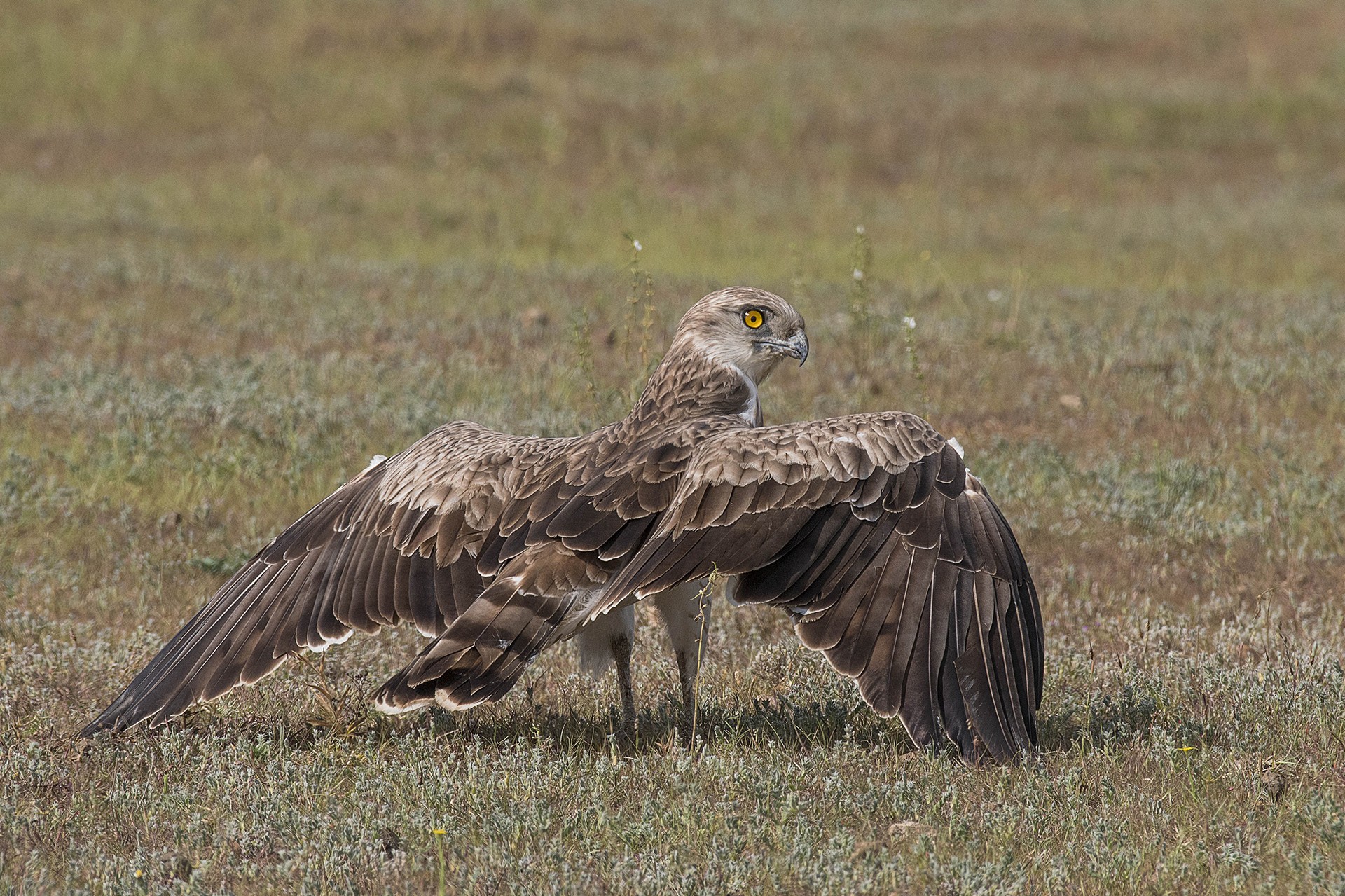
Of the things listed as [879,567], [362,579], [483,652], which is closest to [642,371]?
[362,579]

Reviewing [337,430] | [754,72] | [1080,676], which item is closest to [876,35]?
[754,72]

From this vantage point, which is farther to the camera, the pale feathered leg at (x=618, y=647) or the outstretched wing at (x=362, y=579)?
the pale feathered leg at (x=618, y=647)

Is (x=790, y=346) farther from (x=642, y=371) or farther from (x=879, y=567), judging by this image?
(x=642, y=371)

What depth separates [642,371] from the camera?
985 cm

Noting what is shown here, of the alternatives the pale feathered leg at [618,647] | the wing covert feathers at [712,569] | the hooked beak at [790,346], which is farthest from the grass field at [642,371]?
the hooked beak at [790,346]

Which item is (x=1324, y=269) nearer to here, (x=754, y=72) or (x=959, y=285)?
(x=959, y=285)

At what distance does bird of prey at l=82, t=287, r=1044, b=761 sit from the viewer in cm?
480

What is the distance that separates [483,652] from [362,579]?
95 cm

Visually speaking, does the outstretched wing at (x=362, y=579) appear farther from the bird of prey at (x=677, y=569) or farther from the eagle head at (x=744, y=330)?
the eagle head at (x=744, y=330)

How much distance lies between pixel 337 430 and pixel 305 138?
12894 millimetres

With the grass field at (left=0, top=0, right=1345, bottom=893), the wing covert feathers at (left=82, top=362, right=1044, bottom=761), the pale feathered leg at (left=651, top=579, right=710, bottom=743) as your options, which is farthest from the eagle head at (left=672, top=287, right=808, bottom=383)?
the grass field at (left=0, top=0, right=1345, bottom=893)

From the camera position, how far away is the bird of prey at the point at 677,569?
4797 millimetres

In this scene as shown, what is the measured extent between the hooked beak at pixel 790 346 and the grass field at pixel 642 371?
4.11ft

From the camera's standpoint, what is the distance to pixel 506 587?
5.01m
